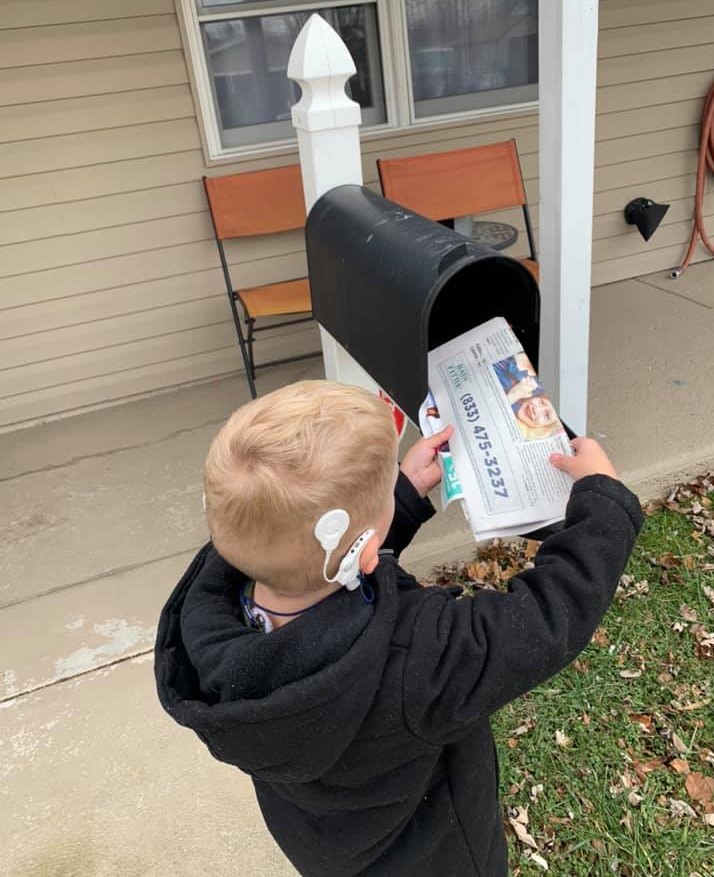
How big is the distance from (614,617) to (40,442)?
2.98 metres

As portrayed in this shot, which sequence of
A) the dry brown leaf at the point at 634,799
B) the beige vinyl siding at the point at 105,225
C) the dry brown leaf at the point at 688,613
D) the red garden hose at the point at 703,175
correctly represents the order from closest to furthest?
the dry brown leaf at the point at 634,799 → the dry brown leaf at the point at 688,613 → the beige vinyl siding at the point at 105,225 → the red garden hose at the point at 703,175

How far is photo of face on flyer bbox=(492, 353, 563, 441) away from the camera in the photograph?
1.32m

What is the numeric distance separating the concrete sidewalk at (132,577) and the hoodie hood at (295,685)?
1.16 metres

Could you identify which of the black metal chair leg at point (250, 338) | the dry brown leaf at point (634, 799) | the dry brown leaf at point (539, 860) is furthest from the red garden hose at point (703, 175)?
the dry brown leaf at point (539, 860)

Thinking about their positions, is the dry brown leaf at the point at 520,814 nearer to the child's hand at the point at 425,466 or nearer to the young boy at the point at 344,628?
the young boy at the point at 344,628

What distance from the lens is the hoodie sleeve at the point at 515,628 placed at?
1.01 meters

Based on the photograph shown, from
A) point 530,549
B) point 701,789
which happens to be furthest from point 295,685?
point 530,549

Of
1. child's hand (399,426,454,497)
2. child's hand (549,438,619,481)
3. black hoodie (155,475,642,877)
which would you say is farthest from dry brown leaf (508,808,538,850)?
child's hand (549,438,619,481)

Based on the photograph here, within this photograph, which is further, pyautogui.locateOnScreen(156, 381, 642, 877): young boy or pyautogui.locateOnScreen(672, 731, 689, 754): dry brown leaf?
pyautogui.locateOnScreen(672, 731, 689, 754): dry brown leaf

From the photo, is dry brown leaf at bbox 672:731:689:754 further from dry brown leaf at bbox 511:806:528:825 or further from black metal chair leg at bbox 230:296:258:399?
black metal chair leg at bbox 230:296:258:399

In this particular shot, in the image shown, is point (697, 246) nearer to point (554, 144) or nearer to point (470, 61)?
point (470, 61)

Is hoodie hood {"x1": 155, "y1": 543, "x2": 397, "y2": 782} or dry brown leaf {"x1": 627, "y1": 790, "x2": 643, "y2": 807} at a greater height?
hoodie hood {"x1": 155, "y1": 543, "x2": 397, "y2": 782}

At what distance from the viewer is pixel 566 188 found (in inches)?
85.1

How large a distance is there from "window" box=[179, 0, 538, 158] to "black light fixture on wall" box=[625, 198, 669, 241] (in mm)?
987
